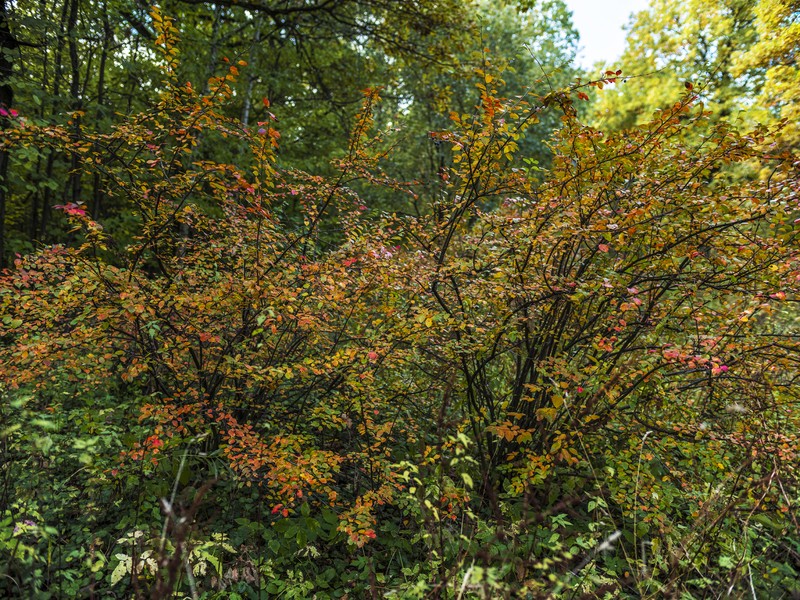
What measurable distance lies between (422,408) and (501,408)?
4.02 ft

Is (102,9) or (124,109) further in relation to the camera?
(124,109)

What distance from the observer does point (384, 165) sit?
13.4 m

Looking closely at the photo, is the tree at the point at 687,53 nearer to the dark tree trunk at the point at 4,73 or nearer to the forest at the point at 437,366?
the forest at the point at 437,366

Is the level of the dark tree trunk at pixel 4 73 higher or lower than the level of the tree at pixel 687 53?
lower

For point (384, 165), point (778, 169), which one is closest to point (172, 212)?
point (778, 169)

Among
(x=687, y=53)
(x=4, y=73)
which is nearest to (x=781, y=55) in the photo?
(x=687, y=53)

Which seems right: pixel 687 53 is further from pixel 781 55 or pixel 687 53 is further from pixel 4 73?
pixel 4 73

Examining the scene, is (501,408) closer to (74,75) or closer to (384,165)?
(74,75)

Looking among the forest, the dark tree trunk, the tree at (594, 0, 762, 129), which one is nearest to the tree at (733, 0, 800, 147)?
the tree at (594, 0, 762, 129)

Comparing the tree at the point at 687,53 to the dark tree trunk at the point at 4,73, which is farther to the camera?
the tree at the point at 687,53

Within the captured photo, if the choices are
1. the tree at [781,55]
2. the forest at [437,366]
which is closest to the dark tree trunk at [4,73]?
the forest at [437,366]

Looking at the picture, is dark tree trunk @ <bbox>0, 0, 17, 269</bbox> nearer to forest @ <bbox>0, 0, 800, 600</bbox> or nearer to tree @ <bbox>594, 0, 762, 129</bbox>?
forest @ <bbox>0, 0, 800, 600</bbox>

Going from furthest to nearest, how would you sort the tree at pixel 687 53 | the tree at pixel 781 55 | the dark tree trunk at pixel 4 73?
the tree at pixel 687 53, the tree at pixel 781 55, the dark tree trunk at pixel 4 73

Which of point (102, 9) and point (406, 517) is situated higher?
point (102, 9)
